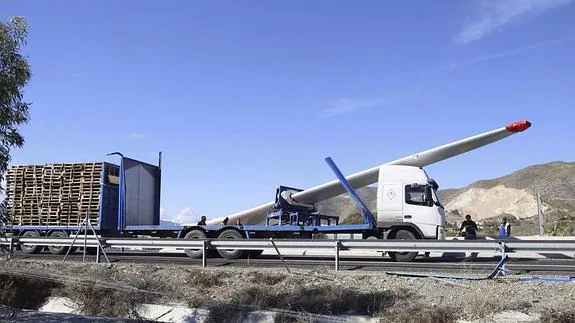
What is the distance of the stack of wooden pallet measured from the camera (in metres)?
20.0

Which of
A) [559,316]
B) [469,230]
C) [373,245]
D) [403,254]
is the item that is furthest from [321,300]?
[469,230]

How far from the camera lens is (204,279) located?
11.6 metres

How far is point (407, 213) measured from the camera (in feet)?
54.4

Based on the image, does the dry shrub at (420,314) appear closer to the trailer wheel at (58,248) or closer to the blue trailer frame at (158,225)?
the blue trailer frame at (158,225)

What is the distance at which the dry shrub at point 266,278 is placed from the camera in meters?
11.2

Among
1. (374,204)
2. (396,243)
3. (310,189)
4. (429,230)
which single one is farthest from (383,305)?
(310,189)

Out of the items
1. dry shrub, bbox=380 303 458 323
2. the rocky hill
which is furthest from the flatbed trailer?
the rocky hill

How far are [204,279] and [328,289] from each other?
2.82 meters

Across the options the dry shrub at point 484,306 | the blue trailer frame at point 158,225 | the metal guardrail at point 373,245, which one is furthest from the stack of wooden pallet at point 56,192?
the dry shrub at point 484,306

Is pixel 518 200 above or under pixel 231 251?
above

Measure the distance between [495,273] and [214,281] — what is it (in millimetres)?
5497

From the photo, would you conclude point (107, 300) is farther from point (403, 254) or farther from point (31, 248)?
point (31, 248)

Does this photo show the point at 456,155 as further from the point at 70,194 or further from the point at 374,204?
the point at 70,194

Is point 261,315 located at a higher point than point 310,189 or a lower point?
lower
